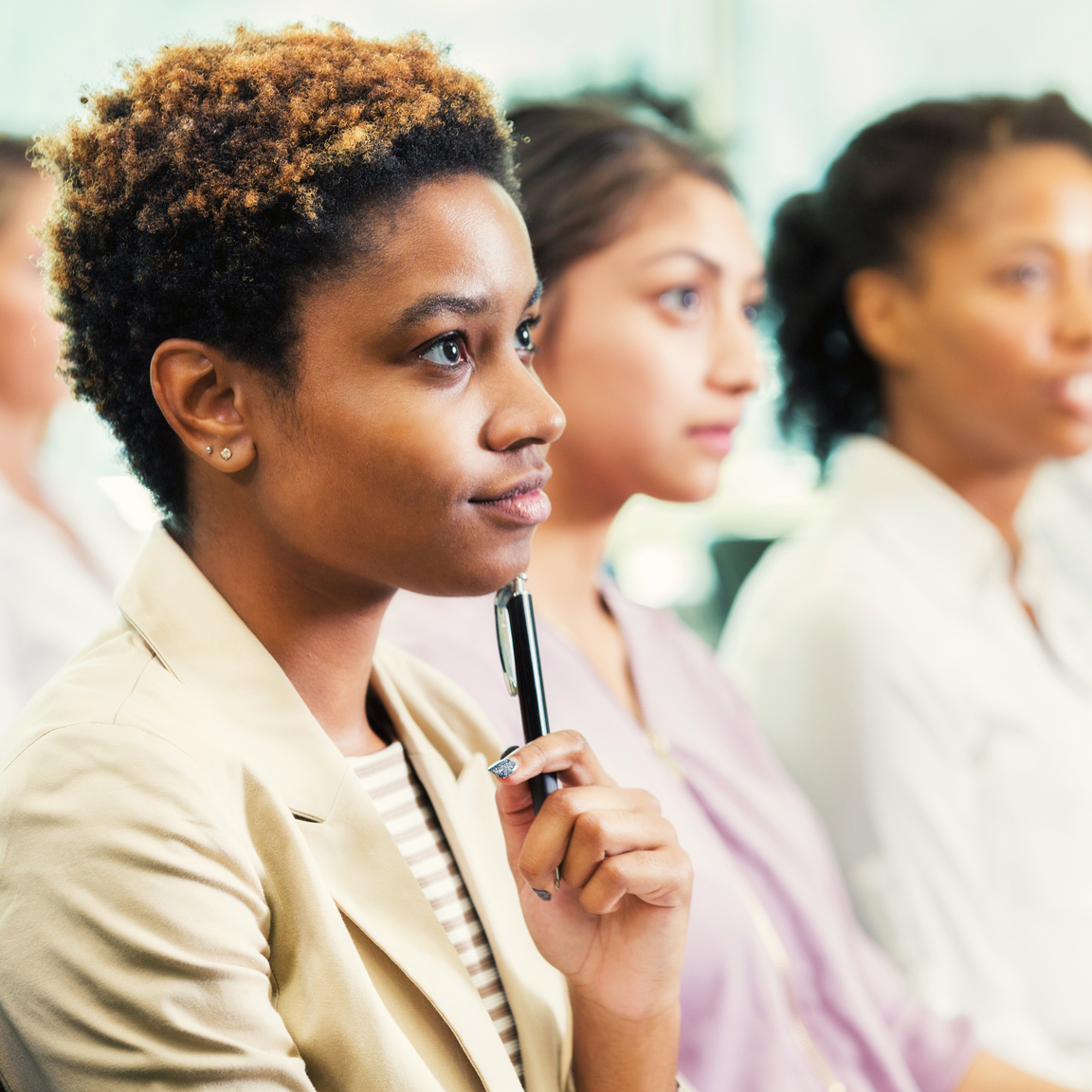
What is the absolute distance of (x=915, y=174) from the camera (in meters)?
1.43

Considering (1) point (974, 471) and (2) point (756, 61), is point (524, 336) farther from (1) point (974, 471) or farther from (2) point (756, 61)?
(2) point (756, 61)

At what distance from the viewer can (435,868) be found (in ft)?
2.27

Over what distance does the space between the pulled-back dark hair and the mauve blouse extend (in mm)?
342

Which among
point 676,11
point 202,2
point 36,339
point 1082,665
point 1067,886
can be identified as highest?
point 676,11

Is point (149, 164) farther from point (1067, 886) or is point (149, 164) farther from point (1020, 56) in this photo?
point (1020, 56)

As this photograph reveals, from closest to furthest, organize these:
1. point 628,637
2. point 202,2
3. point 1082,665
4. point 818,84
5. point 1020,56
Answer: point 628,637
point 1082,665
point 202,2
point 1020,56
point 818,84

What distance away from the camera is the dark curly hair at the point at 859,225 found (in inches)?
55.8

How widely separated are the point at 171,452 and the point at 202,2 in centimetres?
207

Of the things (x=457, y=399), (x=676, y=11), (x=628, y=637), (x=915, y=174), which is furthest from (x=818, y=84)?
(x=457, y=399)

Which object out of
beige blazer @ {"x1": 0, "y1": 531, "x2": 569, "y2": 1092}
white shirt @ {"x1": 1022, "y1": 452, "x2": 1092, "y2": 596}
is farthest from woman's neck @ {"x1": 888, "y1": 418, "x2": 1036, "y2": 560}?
beige blazer @ {"x1": 0, "y1": 531, "x2": 569, "y2": 1092}

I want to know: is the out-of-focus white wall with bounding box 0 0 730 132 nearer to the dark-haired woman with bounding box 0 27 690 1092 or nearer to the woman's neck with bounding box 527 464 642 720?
the woman's neck with bounding box 527 464 642 720

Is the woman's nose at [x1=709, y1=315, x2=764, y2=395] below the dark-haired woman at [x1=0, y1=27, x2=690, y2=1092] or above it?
above

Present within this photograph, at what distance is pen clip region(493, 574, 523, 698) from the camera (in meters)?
0.69

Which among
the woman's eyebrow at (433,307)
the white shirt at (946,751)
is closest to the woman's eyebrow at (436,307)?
the woman's eyebrow at (433,307)
